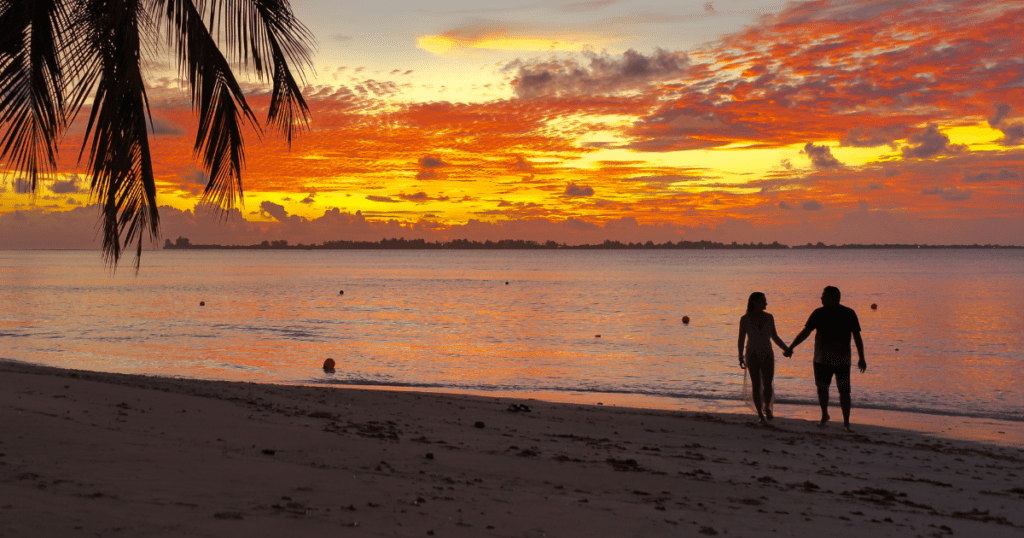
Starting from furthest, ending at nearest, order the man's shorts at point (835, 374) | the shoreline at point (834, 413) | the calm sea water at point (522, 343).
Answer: the calm sea water at point (522, 343) < the shoreline at point (834, 413) < the man's shorts at point (835, 374)

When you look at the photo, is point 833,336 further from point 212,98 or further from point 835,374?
point 212,98

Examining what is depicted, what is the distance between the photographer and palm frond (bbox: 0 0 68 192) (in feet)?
17.6

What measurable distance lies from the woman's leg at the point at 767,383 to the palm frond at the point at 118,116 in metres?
8.71

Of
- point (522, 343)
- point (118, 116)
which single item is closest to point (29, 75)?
point (118, 116)

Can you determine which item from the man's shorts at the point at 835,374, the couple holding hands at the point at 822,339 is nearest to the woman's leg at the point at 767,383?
the couple holding hands at the point at 822,339

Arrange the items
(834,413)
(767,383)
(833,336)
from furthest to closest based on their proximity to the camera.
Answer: (834,413) < (767,383) < (833,336)

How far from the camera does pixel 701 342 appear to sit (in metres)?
28.3

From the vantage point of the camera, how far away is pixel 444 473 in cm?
682

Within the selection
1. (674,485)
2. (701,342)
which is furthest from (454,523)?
(701,342)

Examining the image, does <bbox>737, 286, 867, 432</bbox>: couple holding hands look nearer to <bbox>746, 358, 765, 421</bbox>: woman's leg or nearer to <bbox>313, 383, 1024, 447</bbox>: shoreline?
<bbox>746, 358, 765, 421</bbox>: woman's leg

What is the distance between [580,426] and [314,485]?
556cm

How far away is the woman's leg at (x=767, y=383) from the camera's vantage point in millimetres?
10930

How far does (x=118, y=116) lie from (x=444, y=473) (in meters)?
4.13

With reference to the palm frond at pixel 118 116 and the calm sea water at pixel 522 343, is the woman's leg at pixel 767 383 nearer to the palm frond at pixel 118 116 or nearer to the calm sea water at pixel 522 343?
the calm sea water at pixel 522 343
